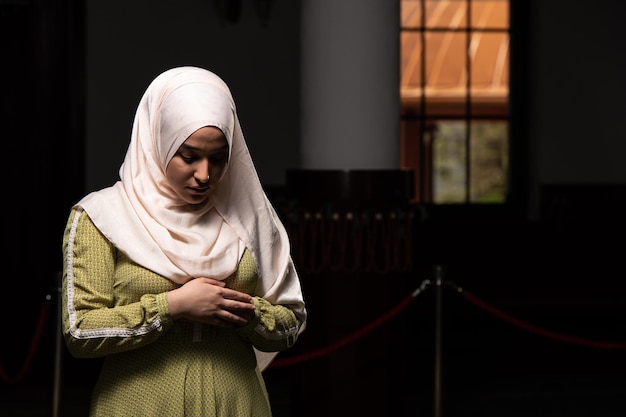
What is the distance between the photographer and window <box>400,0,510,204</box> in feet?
26.6

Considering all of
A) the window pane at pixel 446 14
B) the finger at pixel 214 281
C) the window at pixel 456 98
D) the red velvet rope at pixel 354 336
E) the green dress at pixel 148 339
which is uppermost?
the window pane at pixel 446 14

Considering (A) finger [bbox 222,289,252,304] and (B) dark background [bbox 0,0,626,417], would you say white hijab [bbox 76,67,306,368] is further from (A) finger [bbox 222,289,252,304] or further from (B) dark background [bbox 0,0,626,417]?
(B) dark background [bbox 0,0,626,417]

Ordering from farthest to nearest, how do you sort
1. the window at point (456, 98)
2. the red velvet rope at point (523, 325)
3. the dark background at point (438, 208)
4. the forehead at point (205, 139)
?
the window at point (456, 98) < the dark background at point (438, 208) < the red velvet rope at point (523, 325) < the forehead at point (205, 139)

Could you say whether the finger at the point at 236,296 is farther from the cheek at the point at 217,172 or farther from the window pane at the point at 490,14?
the window pane at the point at 490,14

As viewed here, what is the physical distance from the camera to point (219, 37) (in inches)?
305

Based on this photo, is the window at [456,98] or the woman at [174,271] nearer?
the woman at [174,271]

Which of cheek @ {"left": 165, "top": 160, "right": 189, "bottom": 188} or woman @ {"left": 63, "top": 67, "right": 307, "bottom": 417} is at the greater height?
cheek @ {"left": 165, "top": 160, "right": 189, "bottom": 188}

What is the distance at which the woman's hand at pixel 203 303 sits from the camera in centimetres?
236

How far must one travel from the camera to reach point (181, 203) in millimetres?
2463

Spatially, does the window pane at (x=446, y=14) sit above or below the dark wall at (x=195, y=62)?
above

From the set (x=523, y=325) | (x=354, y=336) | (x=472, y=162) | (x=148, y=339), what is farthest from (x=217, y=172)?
(x=472, y=162)

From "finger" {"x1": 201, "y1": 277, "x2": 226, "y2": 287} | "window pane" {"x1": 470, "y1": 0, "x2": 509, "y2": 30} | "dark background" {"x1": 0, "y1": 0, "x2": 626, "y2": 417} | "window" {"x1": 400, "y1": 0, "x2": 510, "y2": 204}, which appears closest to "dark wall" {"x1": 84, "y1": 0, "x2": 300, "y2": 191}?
"dark background" {"x1": 0, "y1": 0, "x2": 626, "y2": 417}

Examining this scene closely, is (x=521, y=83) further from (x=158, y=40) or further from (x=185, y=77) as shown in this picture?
(x=185, y=77)

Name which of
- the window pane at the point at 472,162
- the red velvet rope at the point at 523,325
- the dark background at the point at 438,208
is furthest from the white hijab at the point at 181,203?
the window pane at the point at 472,162
